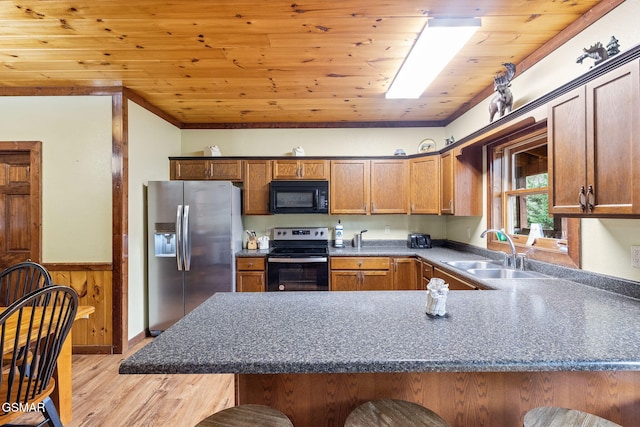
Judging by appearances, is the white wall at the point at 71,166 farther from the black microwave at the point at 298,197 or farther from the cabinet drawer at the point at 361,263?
the cabinet drawer at the point at 361,263

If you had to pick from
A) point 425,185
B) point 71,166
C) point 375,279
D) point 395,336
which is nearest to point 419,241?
point 425,185

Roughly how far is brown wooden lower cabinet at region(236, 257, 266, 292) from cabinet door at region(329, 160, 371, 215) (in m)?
1.17

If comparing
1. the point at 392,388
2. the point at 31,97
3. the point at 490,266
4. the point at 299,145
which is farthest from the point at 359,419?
the point at 31,97

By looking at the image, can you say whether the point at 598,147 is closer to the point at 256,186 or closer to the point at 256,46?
the point at 256,46

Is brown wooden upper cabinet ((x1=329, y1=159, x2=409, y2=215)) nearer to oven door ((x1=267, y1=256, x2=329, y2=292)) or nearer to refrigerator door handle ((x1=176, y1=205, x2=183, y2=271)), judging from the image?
oven door ((x1=267, y1=256, x2=329, y2=292))

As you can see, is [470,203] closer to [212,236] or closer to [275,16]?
[275,16]

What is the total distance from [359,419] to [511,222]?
2.68 m

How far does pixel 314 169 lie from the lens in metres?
3.88

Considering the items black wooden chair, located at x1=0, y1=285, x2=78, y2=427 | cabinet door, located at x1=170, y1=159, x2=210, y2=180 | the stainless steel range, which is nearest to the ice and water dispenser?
cabinet door, located at x1=170, y1=159, x2=210, y2=180

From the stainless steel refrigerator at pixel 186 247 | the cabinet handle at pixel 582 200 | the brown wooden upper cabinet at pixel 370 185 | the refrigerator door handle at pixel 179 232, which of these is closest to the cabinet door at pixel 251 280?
the stainless steel refrigerator at pixel 186 247

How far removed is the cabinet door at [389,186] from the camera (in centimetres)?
388

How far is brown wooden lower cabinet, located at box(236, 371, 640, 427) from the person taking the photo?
1183 millimetres

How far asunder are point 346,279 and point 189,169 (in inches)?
93.6

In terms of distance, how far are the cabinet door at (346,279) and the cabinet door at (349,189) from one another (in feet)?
2.62
